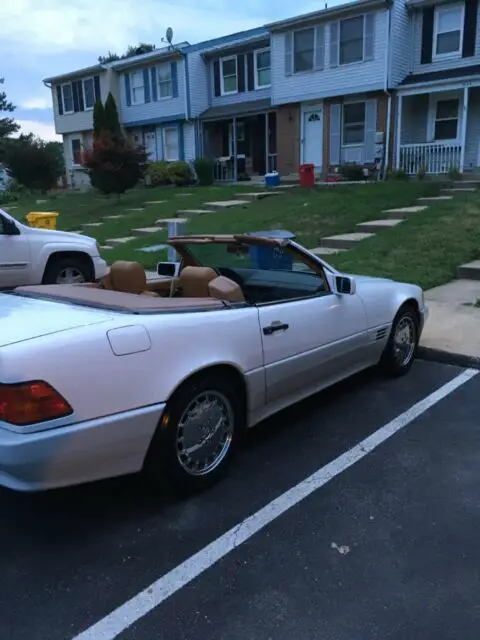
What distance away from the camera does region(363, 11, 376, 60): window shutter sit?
1909cm

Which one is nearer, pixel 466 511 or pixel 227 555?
pixel 227 555

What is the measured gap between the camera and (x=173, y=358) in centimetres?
298

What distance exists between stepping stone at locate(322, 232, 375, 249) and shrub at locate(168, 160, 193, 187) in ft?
46.2

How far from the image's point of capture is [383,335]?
4.75 metres

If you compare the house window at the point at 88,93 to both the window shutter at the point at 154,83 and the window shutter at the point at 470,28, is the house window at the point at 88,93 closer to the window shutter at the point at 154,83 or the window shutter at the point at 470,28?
the window shutter at the point at 154,83

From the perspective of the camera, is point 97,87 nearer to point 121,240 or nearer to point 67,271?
point 121,240

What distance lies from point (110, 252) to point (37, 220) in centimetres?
188

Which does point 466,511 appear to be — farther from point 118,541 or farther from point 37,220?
point 37,220

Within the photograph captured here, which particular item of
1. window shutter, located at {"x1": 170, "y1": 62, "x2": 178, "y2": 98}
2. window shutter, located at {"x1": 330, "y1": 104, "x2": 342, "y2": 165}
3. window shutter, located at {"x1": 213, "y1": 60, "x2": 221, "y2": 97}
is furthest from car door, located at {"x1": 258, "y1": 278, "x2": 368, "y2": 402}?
window shutter, located at {"x1": 170, "y1": 62, "x2": 178, "y2": 98}

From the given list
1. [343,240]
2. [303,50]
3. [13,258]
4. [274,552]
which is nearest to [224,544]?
[274,552]

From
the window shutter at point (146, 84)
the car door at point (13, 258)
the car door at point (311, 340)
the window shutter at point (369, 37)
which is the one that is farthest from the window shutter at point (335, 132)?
the car door at point (311, 340)

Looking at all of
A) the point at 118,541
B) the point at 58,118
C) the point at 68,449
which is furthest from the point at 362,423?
the point at 58,118

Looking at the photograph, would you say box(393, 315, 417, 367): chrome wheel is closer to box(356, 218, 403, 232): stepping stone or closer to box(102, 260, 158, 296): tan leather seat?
box(102, 260, 158, 296): tan leather seat

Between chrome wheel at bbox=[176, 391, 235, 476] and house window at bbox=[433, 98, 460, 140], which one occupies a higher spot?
house window at bbox=[433, 98, 460, 140]
